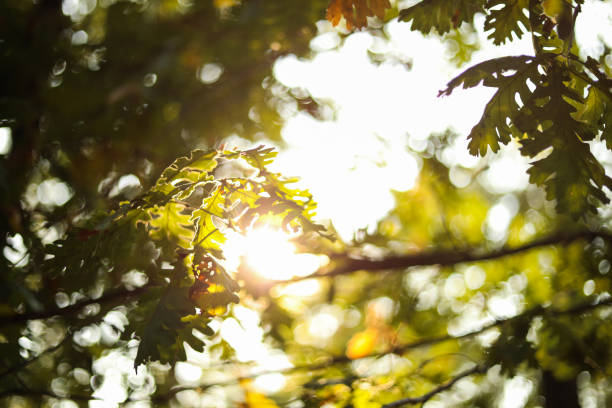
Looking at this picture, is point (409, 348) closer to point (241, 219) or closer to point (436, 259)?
point (436, 259)

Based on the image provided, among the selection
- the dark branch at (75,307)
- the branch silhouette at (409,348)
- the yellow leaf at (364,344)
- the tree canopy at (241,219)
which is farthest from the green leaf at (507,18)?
the yellow leaf at (364,344)

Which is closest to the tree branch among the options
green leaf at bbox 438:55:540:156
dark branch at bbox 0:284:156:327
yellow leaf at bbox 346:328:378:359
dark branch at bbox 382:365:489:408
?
dark branch at bbox 382:365:489:408

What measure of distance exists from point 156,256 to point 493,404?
13.2ft

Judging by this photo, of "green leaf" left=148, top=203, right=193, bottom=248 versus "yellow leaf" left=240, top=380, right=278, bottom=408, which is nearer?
"green leaf" left=148, top=203, right=193, bottom=248

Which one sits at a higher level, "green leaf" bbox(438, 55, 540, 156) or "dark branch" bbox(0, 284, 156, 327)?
"green leaf" bbox(438, 55, 540, 156)

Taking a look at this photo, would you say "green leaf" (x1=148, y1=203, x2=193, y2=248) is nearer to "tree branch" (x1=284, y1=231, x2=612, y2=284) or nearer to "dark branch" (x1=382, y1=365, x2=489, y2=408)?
"tree branch" (x1=284, y1=231, x2=612, y2=284)

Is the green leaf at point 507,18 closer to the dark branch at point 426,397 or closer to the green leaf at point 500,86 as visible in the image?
the green leaf at point 500,86

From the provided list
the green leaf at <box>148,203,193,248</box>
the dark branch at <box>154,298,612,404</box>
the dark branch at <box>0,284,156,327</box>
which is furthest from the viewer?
the dark branch at <box>154,298,612,404</box>

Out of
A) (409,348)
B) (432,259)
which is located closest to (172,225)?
(432,259)

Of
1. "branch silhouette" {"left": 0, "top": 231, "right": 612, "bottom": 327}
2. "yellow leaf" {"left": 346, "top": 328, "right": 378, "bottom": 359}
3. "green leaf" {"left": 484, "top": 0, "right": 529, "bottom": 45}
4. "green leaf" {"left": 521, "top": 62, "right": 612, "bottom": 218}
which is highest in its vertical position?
"green leaf" {"left": 484, "top": 0, "right": 529, "bottom": 45}

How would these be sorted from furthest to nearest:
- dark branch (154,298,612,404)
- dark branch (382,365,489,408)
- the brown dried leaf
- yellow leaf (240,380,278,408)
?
yellow leaf (240,380,278,408)
dark branch (154,298,612,404)
dark branch (382,365,489,408)
the brown dried leaf

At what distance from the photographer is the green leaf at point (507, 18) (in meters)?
1.83

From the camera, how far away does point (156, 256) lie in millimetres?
2420

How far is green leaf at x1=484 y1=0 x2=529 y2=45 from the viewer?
1828 millimetres
